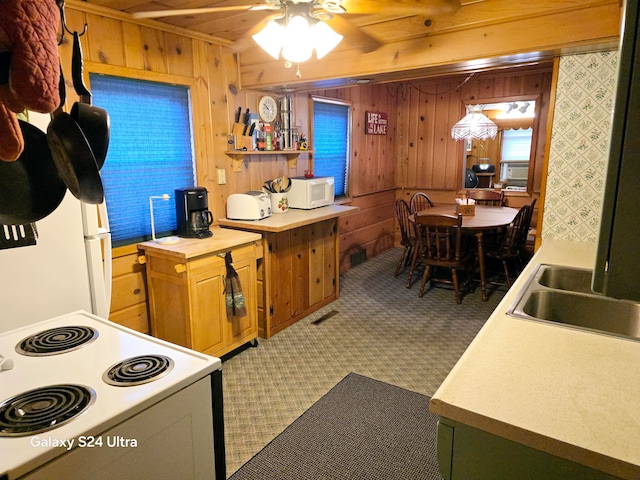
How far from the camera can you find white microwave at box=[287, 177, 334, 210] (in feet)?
12.8

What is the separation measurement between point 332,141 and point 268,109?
132 cm

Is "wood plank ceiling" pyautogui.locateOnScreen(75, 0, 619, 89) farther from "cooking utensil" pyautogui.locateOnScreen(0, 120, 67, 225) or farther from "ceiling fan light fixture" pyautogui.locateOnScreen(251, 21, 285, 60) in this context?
"cooking utensil" pyautogui.locateOnScreen(0, 120, 67, 225)

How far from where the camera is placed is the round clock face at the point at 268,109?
3762 mm

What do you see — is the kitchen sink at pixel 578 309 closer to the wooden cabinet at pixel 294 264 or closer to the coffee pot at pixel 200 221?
the wooden cabinet at pixel 294 264

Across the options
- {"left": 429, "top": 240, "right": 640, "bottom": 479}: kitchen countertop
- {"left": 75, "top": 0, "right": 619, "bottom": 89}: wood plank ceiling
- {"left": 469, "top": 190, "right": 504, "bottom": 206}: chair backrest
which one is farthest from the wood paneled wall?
{"left": 429, "top": 240, "right": 640, "bottom": 479}: kitchen countertop

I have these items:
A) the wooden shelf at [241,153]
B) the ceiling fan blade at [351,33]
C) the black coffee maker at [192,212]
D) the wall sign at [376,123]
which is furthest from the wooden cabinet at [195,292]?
the wall sign at [376,123]

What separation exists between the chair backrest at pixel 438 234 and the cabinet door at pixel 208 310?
84.0 inches

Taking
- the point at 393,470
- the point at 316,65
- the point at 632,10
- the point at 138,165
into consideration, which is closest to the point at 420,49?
the point at 316,65

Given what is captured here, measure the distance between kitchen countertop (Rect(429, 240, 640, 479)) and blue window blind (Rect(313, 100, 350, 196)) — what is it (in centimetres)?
363

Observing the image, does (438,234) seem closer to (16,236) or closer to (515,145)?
(16,236)

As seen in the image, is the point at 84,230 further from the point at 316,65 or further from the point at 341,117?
the point at 341,117

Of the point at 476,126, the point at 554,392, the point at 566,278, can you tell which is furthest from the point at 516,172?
the point at 554,392

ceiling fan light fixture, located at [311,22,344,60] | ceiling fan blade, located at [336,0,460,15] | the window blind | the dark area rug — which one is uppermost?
ceiling fan blade, located at [336,0,460,15]

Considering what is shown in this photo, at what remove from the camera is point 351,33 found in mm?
2266
